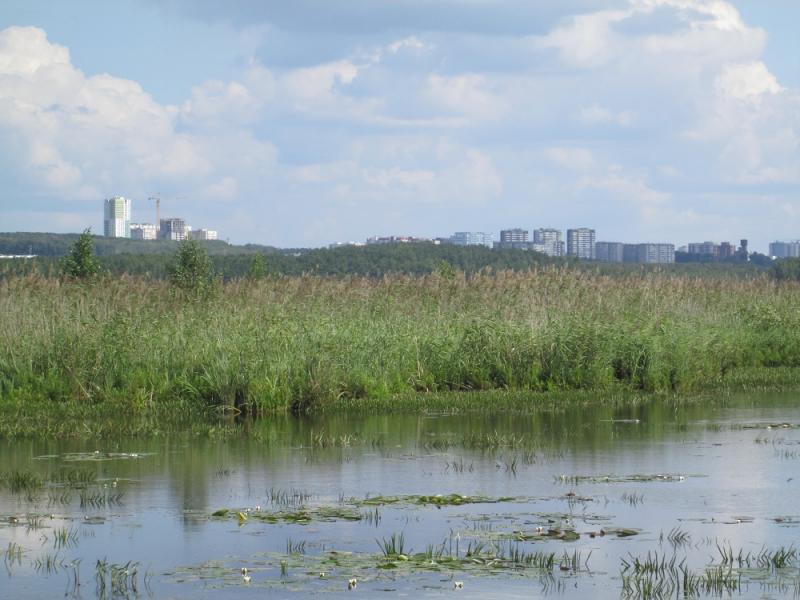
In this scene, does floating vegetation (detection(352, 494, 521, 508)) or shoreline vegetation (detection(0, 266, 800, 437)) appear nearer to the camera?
floating vegetation (detection(352, 494, 521, 508))

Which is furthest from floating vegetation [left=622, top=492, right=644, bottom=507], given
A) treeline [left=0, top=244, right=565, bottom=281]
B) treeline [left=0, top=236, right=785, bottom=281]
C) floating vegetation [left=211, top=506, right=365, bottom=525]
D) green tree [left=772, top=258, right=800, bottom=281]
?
treeline [left=0, top=236, right=785, bottom=281]

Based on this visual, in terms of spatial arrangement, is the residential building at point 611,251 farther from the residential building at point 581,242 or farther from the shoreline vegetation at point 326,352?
the shoreline vegetation at point 326,352

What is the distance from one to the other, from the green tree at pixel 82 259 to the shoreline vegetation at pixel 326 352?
72.8ft

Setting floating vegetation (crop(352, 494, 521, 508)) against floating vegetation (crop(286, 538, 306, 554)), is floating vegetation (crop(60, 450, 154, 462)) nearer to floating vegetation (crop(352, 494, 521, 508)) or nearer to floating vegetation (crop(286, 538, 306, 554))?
floating vegetation (crop(352, 494, 521, 508))

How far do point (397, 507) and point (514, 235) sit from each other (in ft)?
544

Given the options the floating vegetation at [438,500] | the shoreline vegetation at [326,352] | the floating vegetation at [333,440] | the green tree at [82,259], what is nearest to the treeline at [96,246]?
the green tree at [82,259]

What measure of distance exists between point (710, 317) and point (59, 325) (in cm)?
1433

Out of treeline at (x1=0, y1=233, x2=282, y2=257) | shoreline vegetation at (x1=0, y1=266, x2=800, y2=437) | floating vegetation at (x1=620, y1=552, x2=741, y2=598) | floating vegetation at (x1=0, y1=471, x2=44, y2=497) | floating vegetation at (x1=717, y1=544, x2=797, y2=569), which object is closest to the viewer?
floating vegetation at (x1=620, y1=552, x2=741, y2=598)

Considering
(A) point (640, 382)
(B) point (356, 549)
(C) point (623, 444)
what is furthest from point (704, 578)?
(A) point (640, 382)

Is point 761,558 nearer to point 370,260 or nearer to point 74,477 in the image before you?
point 74,477

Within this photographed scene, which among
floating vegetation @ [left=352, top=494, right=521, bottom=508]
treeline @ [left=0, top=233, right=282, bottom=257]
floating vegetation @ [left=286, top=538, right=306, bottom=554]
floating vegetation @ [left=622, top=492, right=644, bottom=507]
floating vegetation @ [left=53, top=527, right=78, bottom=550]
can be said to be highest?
treeline @ [left=0, top=233, right=282, bottom=257]

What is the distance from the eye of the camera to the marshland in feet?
31.6

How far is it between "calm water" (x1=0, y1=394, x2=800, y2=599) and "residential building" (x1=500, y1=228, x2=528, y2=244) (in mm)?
157935

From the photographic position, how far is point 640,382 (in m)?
22.5
